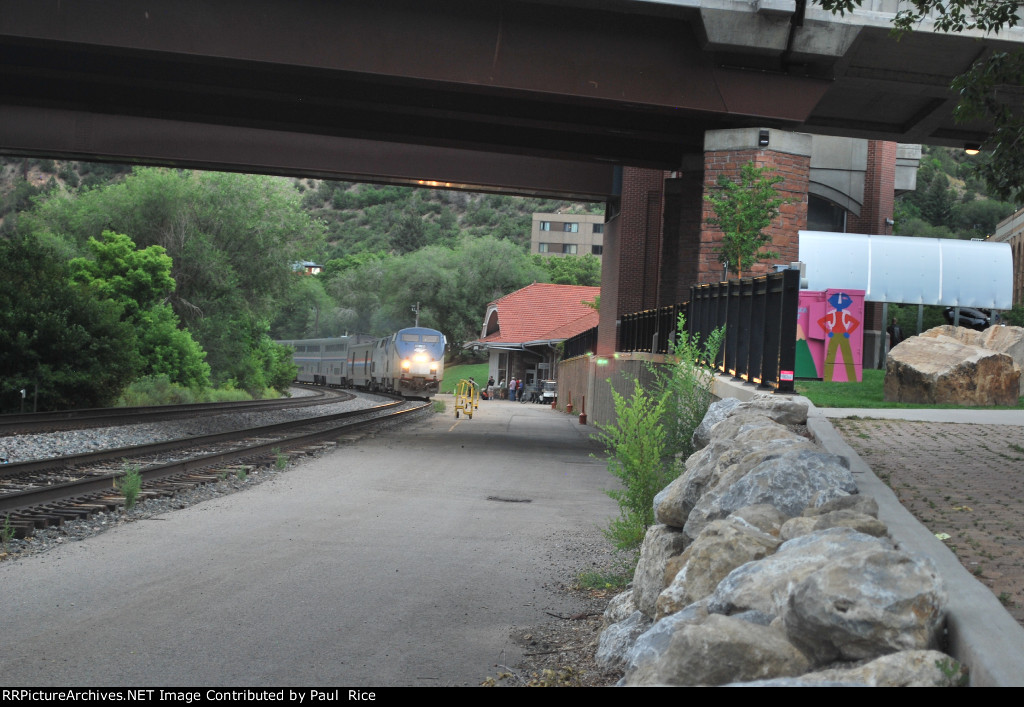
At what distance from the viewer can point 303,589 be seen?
274 inches

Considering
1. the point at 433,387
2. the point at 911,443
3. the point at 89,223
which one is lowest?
the point at 433,387

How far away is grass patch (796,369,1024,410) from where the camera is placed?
42.1ft

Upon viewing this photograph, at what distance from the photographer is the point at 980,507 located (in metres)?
6.20

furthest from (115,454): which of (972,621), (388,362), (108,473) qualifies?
(388,362)

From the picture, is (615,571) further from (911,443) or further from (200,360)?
(200,360)

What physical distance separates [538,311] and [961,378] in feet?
175

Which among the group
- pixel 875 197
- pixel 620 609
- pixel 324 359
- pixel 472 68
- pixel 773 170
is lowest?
pixel 324 359

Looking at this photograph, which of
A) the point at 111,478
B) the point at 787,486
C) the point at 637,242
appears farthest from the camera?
the point at 637,242

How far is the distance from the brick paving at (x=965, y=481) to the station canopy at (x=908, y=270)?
15.8 m

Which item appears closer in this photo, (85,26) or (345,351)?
(85,26)

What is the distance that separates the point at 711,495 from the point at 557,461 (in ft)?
42.1

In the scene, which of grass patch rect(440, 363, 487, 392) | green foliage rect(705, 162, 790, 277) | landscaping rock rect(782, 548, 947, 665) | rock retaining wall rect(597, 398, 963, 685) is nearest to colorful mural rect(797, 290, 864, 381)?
green foliage rect(705, 162, 790, 277)

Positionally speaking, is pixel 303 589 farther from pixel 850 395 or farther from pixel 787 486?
pixel 850 395
